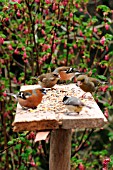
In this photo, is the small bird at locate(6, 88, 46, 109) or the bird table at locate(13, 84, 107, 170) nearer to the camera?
the bird table at locate(13, 84, 107, 170)

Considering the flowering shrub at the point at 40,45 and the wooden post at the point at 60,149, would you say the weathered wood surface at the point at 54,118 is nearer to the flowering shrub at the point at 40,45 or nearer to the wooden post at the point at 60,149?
the wooden post at the point at 60,149

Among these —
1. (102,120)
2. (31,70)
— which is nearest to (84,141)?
(31,70)

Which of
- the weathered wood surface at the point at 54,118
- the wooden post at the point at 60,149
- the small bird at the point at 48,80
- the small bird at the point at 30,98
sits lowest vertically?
the wooden post at the point at 60,149

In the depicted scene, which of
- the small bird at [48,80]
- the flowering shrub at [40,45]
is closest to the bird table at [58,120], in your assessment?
the small bird at [48,80]

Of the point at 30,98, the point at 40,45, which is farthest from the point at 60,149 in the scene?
the point at 40,45

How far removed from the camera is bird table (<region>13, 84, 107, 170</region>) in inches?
88.0

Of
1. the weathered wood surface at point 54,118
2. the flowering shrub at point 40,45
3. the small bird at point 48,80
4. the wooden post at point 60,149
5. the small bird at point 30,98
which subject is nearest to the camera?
the weathered wood surface at point 54,118

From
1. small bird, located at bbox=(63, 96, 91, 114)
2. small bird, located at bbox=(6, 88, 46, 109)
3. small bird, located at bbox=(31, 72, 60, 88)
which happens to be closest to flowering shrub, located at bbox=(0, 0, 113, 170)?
small bird, located at bbox=(31, 72, 60, 88)

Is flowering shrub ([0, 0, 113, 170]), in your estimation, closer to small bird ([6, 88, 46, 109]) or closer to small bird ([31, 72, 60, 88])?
small bird ([31, 72, 60, 88])

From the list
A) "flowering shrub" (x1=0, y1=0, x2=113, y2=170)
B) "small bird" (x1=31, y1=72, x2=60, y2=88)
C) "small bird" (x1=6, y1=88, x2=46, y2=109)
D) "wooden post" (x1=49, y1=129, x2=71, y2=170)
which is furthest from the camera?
"flowering shrub" (x1=0, y1=0, x2=113, y2=170)

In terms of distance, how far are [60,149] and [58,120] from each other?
57 cm

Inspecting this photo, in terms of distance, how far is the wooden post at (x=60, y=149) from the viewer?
2727 millimetres

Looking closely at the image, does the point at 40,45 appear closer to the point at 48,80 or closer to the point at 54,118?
the point at 48,80

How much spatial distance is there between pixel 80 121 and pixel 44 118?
0.71ft
